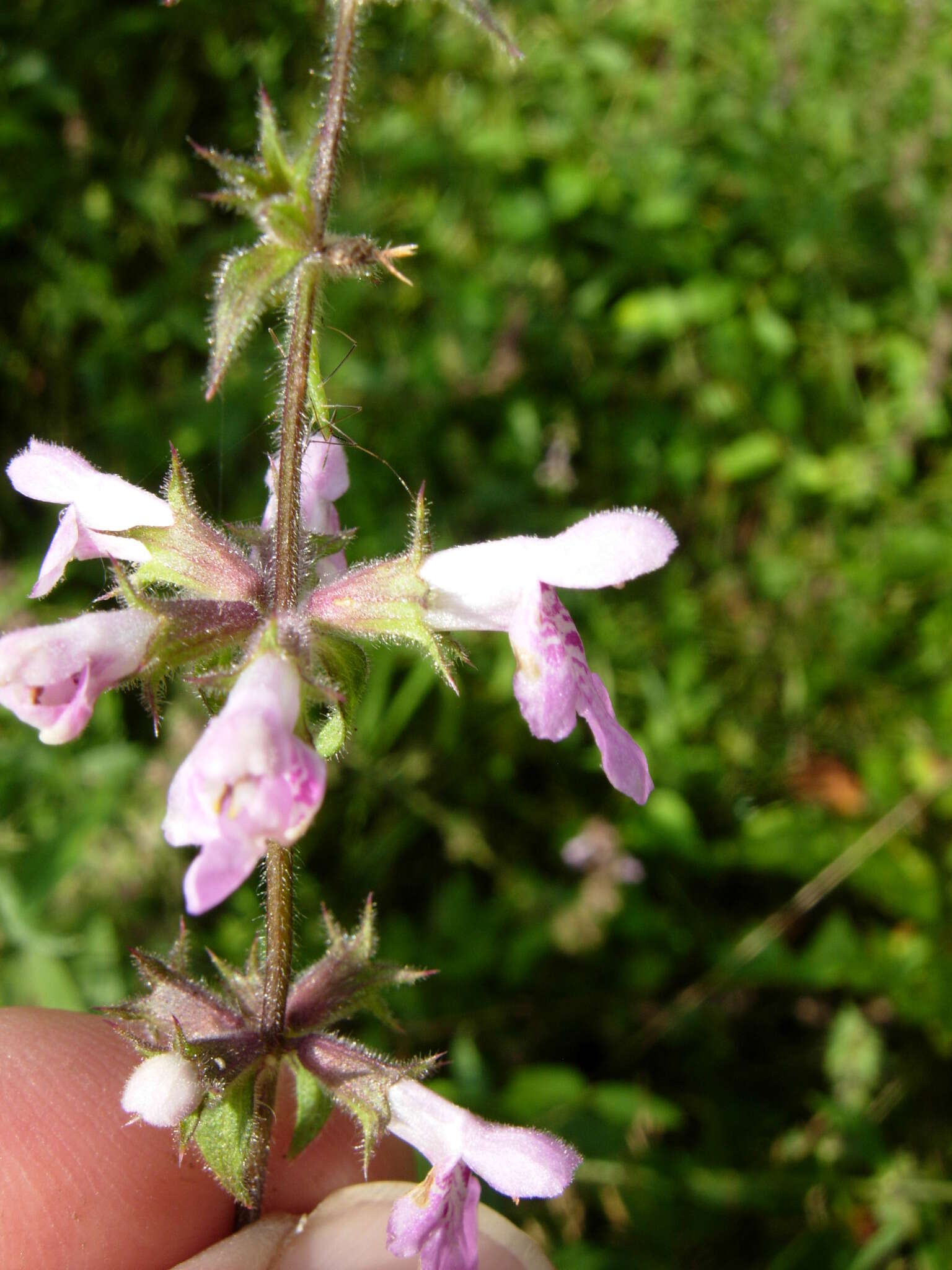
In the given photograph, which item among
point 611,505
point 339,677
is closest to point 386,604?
point 339,677

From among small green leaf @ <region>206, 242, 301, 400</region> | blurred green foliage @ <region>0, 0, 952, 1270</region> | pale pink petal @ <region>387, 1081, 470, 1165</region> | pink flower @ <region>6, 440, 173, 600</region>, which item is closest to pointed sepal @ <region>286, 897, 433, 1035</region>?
pale pink petal @ <region>387, 1081, 470, 1165</region>

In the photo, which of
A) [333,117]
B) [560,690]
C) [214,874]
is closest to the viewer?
[214,874]

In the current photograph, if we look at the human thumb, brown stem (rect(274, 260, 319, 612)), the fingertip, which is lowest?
the human thumb

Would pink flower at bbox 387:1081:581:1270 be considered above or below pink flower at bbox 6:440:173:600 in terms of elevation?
below

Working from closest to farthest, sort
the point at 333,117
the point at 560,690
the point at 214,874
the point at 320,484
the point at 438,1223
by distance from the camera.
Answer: the point at 214,874 < the point at 333,117 < the point at 560,690 < the point at 438,1223 < the point at 320,484

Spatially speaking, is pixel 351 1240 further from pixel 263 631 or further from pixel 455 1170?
pixel 263 631

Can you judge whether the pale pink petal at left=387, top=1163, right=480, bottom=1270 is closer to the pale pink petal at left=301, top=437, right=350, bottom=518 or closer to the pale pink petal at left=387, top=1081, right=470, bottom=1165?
the pale pink petal at left=387, top=1081, right=470, bottom=1165

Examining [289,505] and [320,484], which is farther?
[320,484]

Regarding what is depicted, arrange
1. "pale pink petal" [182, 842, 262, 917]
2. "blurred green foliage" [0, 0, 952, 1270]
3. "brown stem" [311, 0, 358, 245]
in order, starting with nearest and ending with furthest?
"pale pink petal" [182, 842, 262, 917], "brown stem" [311, 0, 358, 245], "blurred green foliage" [0, 0, 952, 1270]
